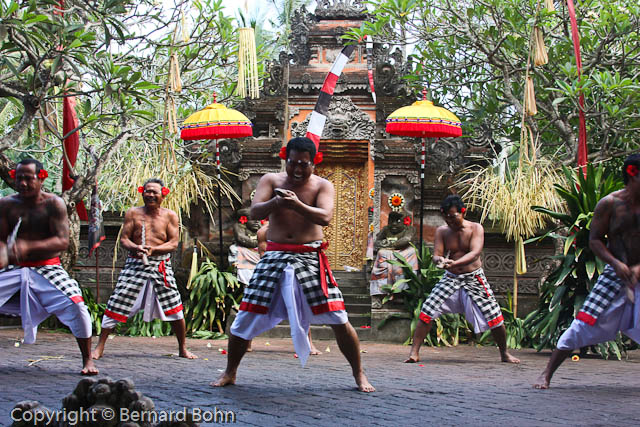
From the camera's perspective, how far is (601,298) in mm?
5738

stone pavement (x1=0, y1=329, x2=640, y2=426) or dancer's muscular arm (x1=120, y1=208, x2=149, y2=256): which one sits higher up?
dancer's muscular arm (x1=120, y1=208, x2=149, y2=256)

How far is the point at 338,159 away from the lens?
14422 mm

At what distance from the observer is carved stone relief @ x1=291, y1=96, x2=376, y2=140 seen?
549 inches

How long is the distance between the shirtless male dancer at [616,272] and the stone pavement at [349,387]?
18.8 inches

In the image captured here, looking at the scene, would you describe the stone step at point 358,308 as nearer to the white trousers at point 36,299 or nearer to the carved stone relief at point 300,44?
the carved stone relief at point 300,44

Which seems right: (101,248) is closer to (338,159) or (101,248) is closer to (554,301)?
(338,159)

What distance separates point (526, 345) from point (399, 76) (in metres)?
5.48

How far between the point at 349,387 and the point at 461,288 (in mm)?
3178

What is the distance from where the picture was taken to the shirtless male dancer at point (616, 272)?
5.66m

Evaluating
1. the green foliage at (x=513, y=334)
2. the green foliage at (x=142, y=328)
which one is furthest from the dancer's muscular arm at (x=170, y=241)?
the green foliage at (x=513, y=334)

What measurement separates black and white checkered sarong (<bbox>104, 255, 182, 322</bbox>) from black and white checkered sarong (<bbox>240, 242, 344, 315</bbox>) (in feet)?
8.87

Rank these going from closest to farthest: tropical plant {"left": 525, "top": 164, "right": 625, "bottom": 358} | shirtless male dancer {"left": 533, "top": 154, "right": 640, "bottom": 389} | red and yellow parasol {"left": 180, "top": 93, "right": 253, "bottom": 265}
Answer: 1. shirtless male dancer {"left": 533, "top": 154, "right": 640, "bottom": 389}
2. tropical plant {"left": 525, "top": 164, "right": 625, "bottom": 358}
3. red and yellow parasol {"left": 180, "top": 93, "right": 253, "bottom": 265}

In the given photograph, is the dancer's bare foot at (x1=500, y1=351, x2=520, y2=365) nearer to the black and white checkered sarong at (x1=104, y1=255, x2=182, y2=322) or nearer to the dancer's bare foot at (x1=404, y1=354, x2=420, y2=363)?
the dancer's bare foot at (x1=404, y1=354, x2=420, y2=363)

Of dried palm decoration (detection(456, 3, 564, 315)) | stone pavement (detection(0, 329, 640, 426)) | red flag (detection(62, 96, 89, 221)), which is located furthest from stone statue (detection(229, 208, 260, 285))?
dried palm decoration (detection(456, 3, 564, 315))
